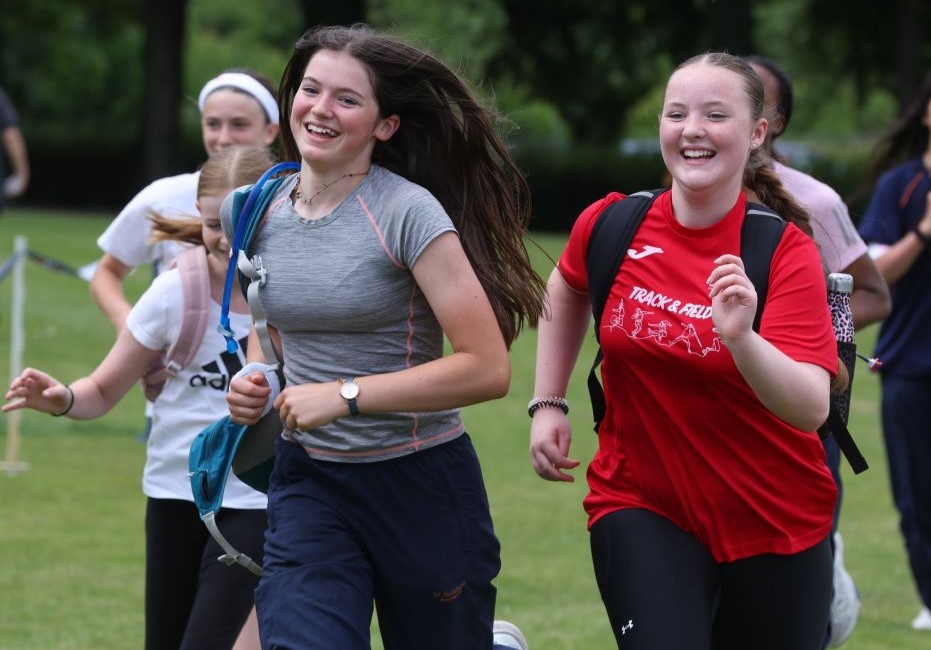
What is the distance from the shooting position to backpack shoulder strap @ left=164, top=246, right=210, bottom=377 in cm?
497

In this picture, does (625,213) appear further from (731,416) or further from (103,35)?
(103,35)

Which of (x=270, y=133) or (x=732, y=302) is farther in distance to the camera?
(x=270, y=133)

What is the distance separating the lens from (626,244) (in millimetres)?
4250

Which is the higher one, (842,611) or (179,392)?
(179,392)

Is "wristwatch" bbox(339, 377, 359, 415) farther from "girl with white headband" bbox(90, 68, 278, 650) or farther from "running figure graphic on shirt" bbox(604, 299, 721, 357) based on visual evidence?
"girl with white headband" bbox(90, 68, 278, 650)

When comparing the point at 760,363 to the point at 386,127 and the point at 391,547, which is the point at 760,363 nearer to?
the point at 391,547

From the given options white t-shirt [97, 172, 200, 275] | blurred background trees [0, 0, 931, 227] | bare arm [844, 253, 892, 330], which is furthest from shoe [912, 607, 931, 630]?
blurred background trees [0, 0, 931, 227]

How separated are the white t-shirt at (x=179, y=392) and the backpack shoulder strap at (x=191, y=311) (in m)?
0.02

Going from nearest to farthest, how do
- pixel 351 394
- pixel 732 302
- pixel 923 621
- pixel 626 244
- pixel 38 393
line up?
pixel 732 302 < pixel 351 394 < pixel 626 244 < pixel 38 393 < pixel 923 621

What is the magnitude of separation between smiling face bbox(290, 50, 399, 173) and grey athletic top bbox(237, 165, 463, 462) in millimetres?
89

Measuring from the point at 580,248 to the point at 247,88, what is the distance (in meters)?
2.33

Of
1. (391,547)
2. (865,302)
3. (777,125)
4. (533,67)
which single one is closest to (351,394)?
(391,547)

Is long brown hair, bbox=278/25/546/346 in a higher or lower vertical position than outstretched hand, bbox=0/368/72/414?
higher

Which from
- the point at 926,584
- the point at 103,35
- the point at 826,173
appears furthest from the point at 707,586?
the point at 103,35
